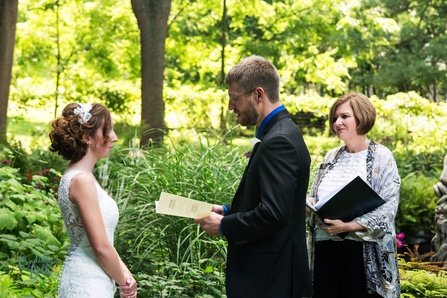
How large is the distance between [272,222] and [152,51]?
9.45 m

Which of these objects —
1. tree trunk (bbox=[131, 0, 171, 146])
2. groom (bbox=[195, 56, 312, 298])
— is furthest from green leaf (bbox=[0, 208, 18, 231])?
tree trunk (bbox=[131, 0, 171, 146])

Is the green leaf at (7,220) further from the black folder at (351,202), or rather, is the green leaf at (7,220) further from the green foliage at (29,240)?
the black folder at (351,202)

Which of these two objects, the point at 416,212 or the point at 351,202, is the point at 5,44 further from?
the point at 351,202

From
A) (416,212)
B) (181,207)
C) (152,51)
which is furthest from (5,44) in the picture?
(181,207)

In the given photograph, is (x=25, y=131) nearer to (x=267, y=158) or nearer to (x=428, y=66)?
(x=428, y=66)

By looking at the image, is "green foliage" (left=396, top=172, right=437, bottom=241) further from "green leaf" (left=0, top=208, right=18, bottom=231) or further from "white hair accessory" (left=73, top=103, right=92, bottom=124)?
"white hair accessory" (left=73, top=103, right=92, bottom=124)

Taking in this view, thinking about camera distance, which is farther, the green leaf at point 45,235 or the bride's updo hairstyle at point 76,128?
the green leaf at point 45,235

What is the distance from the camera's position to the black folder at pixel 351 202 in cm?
462

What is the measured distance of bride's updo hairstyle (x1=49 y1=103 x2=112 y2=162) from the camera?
3.94 metres

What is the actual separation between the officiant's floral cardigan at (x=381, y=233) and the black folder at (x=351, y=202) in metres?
0.06

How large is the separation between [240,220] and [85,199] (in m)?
0.74

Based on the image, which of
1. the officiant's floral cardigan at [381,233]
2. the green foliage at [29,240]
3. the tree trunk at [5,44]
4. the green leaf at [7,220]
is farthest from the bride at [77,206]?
the tree trunk at [5,44]

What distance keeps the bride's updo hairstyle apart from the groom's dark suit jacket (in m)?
0.77

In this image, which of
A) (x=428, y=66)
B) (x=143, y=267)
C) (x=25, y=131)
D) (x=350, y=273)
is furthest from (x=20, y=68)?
(x=350, y=273)
